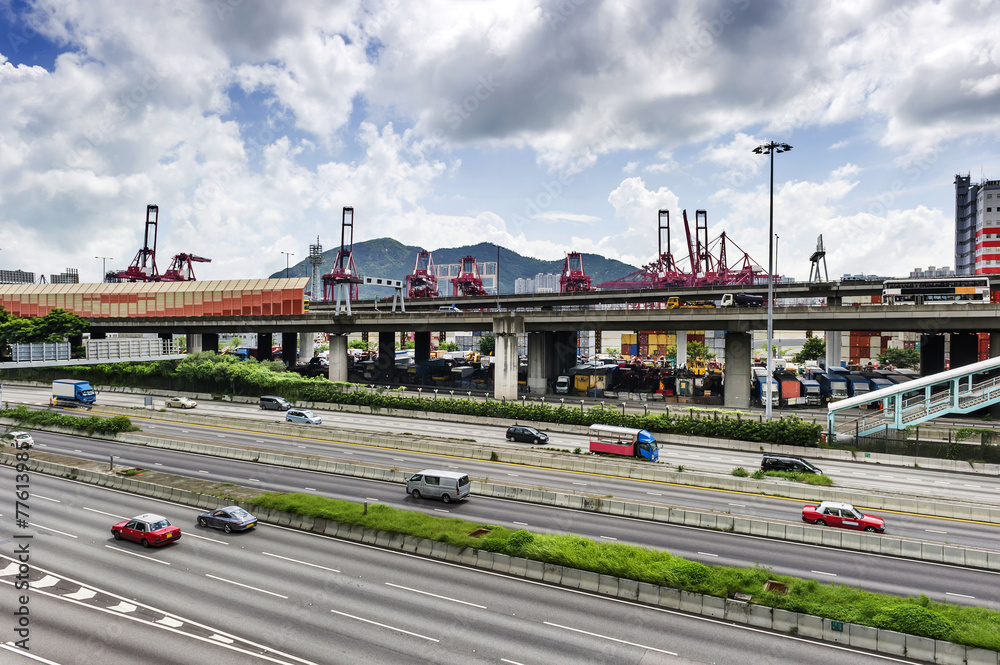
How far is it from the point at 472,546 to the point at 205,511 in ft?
55.0

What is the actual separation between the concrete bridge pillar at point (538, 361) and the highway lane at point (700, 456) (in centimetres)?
2615

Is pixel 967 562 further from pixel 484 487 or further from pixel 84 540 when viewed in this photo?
pixel 84 540

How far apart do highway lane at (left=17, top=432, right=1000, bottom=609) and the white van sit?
52 centimetres

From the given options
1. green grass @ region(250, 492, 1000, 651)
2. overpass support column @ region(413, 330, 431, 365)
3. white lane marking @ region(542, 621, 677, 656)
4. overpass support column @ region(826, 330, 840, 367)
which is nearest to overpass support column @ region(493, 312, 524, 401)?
overpass support column @ region(413, 330, 431, 365)

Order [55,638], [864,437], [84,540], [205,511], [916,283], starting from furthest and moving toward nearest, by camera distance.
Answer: [916,283]
[864,437]
[205,511]
[84,540]
[55,638]

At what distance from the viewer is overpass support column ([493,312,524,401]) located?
2891 inches

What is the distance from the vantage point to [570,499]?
32188mm

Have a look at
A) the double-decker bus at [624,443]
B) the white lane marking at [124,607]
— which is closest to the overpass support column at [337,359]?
the double-decker bus at [624,443]

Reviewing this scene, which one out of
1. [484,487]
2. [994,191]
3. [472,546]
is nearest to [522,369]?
[484,487]

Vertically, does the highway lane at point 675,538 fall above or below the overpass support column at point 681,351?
below

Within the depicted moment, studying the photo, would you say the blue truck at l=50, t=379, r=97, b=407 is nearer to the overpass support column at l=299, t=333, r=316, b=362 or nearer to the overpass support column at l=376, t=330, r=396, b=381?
the overpass support column at l=376, t=330, r=396, b=381

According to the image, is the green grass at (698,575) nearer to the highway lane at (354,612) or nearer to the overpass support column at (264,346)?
the highway lane at (354,612)

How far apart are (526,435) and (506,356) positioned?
2377 centimetres

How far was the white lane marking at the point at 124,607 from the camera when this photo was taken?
19.9 meters
